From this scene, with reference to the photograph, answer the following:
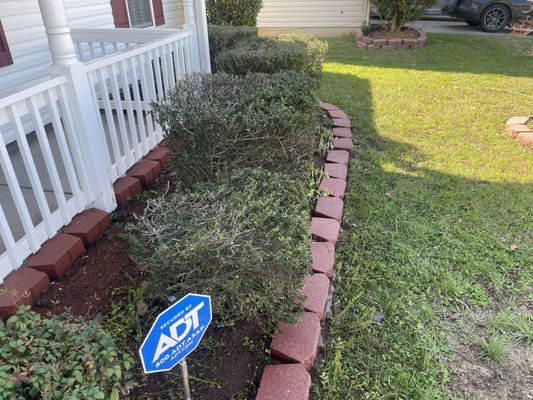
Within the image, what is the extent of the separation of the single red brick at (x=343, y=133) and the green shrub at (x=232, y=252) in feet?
8.06

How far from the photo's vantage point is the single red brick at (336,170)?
11.7 ft

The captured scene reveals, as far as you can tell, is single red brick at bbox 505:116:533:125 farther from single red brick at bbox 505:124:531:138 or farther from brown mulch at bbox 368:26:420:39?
brown mulch at bbox 368:26:420:39

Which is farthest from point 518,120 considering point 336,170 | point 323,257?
point 323,257

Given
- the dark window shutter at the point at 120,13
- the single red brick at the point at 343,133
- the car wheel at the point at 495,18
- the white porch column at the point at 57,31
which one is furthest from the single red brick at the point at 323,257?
the car wheel at the point at 495,18

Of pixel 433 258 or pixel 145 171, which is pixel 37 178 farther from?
pixel 433 258

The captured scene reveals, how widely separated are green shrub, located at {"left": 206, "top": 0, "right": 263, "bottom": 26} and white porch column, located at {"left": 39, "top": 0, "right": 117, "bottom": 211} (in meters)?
5.71

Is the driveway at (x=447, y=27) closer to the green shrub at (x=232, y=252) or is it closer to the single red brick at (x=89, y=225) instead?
the single red brick at (x=89, y=225)

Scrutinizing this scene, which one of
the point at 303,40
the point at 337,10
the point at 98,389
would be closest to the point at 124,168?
the point at 98,389

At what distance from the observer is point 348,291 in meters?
2.44

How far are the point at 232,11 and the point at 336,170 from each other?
17.9 ft

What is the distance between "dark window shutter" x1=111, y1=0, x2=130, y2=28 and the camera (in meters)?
5.75

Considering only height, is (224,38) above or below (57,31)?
below

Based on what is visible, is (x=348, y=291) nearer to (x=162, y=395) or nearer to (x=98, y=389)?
(x=162, y=395)

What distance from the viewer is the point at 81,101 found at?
2.60m
